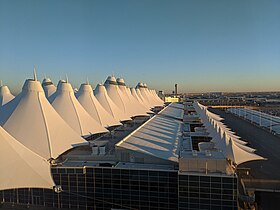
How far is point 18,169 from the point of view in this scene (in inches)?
425

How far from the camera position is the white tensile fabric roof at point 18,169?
10417 mm

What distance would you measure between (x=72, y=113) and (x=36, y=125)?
5.26 m

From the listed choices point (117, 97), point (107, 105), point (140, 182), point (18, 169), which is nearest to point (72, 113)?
point (107, 105)

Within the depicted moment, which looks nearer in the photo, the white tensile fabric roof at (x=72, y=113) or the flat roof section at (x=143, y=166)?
the flat roof section at (x=143, y=166)

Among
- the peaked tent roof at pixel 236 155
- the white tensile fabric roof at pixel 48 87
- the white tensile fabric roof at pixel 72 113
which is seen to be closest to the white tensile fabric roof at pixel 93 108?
the white tensile fabric roof at pixel 72 113

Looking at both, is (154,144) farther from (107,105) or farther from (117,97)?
(117,97)

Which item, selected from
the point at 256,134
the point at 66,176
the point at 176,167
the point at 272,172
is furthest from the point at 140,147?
the point at 256,134

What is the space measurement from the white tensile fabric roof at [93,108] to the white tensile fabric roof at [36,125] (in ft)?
24.3

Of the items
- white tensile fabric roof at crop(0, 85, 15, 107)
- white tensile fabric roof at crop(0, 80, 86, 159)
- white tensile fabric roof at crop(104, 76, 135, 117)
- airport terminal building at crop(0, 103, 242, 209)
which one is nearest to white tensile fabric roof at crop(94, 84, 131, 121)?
white tensile fabric roof at crop(104, 76, 135, 117)

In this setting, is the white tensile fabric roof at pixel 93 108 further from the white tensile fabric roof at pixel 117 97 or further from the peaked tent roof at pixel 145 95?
the peaked tent roof at pixel 145 95

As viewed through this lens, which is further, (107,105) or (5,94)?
(5,94)

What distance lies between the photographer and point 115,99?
3522cm

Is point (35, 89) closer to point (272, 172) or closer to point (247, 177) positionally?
point (247, 177)

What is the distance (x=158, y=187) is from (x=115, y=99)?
79.1ft
